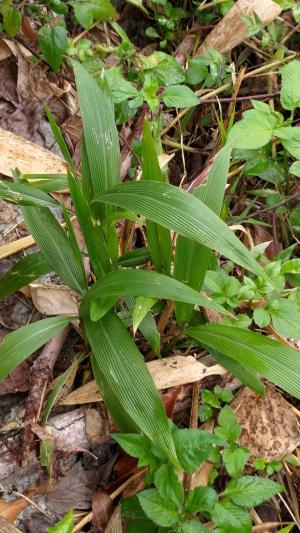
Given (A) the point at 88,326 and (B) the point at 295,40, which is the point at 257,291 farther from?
(B) the point at 295,40

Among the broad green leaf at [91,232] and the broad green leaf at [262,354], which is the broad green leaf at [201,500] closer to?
the broad green leaf at [262,354]

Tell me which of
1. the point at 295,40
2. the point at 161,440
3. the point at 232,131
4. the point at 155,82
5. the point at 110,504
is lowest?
the point at 110,504

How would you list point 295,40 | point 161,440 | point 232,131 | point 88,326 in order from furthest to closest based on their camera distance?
point 295,40, point 232,131, point 88,326, point 161,440

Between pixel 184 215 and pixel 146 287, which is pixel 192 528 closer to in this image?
pixel 146 287

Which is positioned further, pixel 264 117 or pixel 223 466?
pixel 264 117

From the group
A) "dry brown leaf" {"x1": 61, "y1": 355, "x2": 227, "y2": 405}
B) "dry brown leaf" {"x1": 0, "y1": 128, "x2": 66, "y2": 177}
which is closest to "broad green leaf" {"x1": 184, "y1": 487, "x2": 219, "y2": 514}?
"dry brown leaf" {"x1": 61, "y1": 355, "x2": 227, "y2": 405}

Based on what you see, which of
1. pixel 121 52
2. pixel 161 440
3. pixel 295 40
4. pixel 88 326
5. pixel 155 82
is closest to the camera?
pixel 161 440

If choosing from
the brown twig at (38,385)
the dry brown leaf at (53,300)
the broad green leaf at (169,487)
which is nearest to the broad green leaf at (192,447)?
the broad green leaf at (169,487)

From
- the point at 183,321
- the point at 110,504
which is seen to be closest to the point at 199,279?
the point at 183,321

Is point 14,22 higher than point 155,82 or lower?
higher
